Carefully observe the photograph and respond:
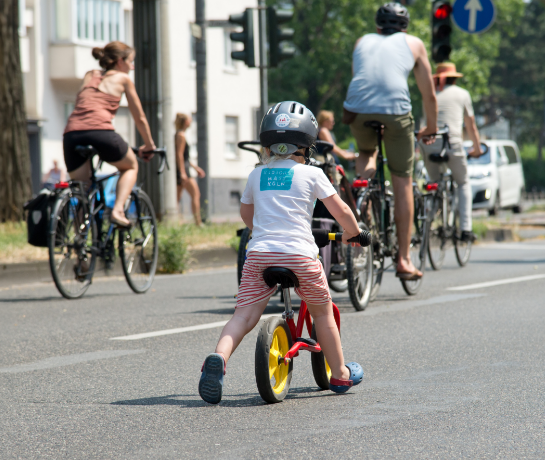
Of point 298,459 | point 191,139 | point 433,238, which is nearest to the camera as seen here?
point 298,459

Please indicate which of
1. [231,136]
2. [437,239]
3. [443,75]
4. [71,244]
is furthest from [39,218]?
[231,136]

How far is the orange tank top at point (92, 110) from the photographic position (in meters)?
8.00

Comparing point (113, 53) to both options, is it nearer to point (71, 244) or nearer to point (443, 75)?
point (71, 244)

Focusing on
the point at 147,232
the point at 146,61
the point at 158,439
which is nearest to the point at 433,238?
the point at 147,232

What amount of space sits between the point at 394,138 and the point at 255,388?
335 centimetres

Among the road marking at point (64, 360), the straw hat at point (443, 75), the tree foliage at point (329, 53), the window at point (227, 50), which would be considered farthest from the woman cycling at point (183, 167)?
the tree foliage at point (329, 53)

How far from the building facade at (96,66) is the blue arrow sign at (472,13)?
1353 centimetres

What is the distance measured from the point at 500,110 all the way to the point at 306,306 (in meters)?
66.8

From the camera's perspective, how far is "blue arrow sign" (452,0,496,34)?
14.3m

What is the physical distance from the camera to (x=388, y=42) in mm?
7512

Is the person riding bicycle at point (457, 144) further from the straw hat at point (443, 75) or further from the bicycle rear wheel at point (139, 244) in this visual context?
the bicycle rear wheel at point (139, 244)

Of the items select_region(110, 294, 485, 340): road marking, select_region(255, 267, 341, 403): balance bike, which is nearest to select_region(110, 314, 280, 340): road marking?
select_region(110, 294, 485, 340): road marking

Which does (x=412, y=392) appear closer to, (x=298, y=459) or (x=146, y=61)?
(x=298, y=459)

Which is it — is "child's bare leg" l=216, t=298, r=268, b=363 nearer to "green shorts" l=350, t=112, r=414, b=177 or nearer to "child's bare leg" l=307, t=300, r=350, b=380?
"child's bare leg" l=307, t=300, r=350, b=380
